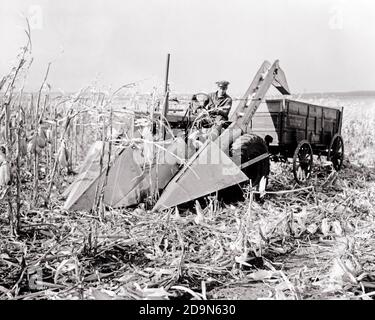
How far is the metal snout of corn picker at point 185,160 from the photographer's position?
4.74 m

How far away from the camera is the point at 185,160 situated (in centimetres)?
496

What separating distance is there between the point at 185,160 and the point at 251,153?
1.21m

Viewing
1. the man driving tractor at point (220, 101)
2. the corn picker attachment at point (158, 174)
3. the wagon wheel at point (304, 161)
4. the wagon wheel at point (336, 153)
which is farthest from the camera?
the wagon wheel at point (336, 153)

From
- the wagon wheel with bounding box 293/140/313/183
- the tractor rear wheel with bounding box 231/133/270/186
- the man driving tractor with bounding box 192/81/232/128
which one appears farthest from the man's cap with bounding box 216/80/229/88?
the wagon wheel with bounding box 293/140/313/183

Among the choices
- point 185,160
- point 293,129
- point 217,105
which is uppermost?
point 217,105

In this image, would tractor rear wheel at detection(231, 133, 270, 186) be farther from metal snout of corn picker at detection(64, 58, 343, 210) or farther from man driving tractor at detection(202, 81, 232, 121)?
man driving tractor at detection(202, 81, 232, 121)

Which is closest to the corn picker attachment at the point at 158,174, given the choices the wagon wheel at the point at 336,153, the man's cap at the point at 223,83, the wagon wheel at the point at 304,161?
the man's cap at the point at 223,83

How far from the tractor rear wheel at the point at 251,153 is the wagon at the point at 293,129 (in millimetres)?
1113

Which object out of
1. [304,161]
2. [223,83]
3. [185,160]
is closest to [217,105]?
[223,83]

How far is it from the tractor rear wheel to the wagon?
1113mm

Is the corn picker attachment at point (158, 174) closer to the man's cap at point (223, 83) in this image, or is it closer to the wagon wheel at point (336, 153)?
the man's cap at point (223, 83)

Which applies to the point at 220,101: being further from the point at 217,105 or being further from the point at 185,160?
the point at 185,160

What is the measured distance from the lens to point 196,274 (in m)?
3.11
